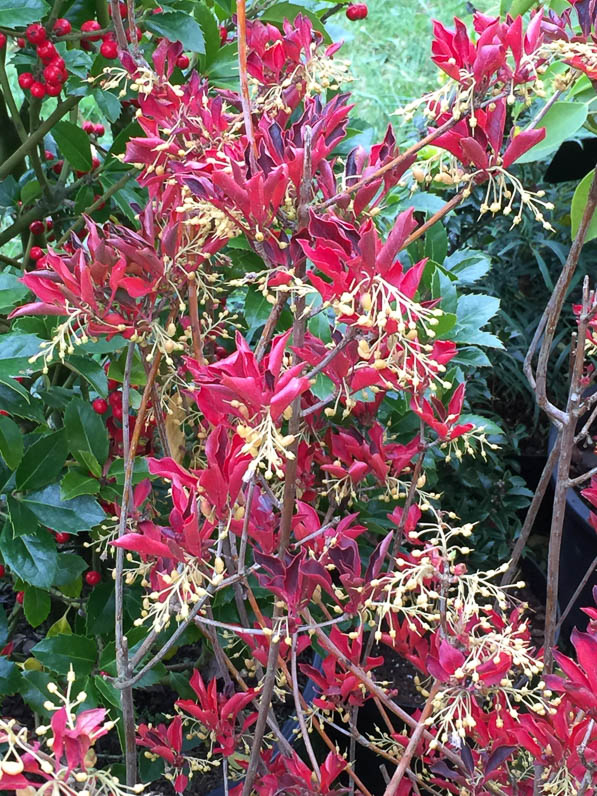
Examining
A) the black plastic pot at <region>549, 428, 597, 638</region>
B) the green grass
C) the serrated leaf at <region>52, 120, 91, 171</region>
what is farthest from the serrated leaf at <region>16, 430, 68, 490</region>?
the green grass

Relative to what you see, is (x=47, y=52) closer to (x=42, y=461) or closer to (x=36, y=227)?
→ (x=36, y=227)

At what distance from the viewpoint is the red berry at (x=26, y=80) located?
1.05 meters

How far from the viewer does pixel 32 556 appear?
0.92m

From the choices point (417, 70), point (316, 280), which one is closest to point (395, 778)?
point (316, 280)

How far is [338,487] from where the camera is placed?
0.83 metres

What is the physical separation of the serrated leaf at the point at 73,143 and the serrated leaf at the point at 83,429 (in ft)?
1.16

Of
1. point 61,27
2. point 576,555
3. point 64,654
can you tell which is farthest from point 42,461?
point 576,555

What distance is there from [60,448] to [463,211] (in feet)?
3.80

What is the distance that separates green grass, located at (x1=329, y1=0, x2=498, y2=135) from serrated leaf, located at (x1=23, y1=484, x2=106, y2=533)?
8.07 feet

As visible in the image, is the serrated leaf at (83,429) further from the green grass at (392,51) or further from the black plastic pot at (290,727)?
the green grass at (392,51)

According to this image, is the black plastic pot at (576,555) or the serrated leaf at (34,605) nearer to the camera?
the serrated leaf at (34,605)

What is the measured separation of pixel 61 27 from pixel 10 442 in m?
0.52

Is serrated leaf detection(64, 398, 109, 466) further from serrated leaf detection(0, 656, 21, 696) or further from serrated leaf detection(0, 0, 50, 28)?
serrated leaf detection(0, 0, 50, 28)

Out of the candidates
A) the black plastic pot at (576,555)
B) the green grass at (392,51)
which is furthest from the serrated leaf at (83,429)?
the green grass at (392,51)
